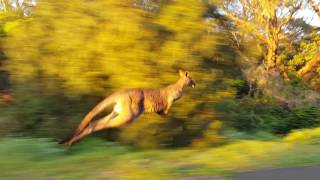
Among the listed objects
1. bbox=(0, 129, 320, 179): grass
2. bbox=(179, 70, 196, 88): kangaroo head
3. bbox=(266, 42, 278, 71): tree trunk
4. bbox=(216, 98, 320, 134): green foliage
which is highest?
bbox=(266, 42, 278, 71): tree trunk

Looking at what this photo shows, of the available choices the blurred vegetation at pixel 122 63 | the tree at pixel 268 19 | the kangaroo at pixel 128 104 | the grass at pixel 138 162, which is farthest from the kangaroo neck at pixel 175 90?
the tree at pixel 268 19

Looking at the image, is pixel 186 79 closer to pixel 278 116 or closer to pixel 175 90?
pixel 175 90

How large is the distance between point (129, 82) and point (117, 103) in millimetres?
558

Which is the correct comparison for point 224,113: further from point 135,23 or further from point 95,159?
point 95,159

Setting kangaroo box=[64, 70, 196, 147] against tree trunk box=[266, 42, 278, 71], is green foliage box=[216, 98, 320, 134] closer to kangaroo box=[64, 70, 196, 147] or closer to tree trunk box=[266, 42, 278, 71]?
tree trunk box=[266, 42, 278, 71]

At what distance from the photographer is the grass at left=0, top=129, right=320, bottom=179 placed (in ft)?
22.5

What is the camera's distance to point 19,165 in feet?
23.3

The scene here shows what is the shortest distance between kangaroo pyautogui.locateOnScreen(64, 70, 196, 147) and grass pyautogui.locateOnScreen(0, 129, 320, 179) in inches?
58.3

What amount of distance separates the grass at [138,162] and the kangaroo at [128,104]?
58.3 inches

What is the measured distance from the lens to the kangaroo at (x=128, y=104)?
11094mm

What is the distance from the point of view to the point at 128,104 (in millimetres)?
11047

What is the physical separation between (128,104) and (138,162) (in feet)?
11.3

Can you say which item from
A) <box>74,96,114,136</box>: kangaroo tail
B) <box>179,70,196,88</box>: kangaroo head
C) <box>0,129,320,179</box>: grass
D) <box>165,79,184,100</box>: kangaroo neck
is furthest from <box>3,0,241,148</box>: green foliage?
<box>0,129,320,179</box>: grass

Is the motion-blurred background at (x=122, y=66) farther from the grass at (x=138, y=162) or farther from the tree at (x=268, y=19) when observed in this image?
the tree at (x=268, y=19)
